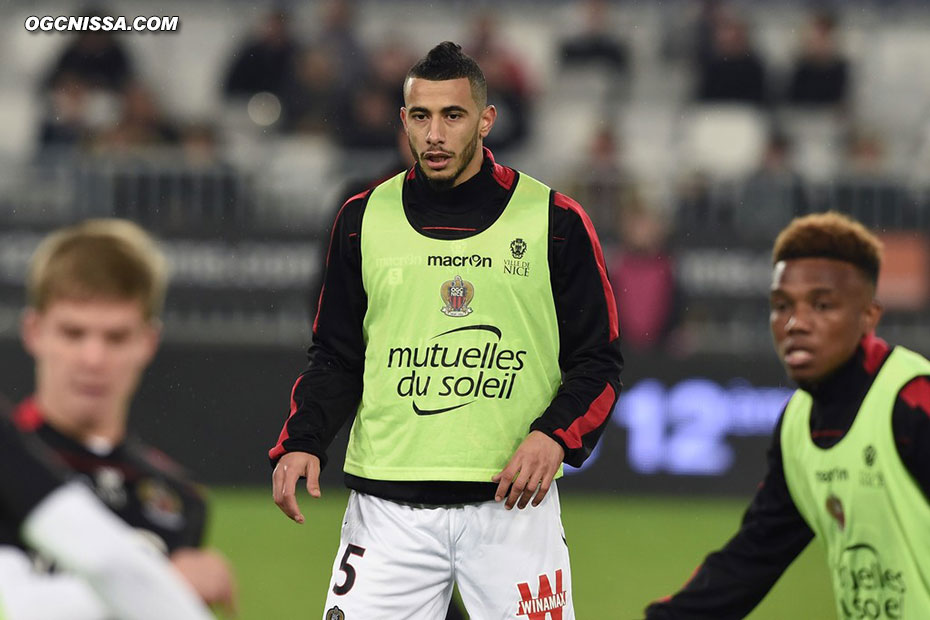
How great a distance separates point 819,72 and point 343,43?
4.35m

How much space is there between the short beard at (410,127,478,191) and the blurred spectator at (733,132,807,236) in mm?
7106

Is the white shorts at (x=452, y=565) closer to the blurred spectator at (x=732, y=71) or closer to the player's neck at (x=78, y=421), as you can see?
the player's neck at (x=78, y=421)

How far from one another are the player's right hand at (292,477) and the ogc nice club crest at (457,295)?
0.58 meters

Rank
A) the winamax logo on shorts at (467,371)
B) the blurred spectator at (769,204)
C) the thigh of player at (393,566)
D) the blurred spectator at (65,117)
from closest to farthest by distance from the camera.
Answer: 1. the thigh of player at (393,566)
2. the winamax logo on shorts at (467,371)
3. the blurred spectator at (769,204)
4. the blurred spectator at (65,117)

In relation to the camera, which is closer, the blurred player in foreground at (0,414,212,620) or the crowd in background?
the blurred player in foreground at (0,414,212,620)

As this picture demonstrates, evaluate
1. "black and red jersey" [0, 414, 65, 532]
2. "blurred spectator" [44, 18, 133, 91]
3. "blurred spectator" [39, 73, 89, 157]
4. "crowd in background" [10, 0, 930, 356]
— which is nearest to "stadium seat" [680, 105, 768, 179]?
"crowd in background" [10, 0, 930, 356]

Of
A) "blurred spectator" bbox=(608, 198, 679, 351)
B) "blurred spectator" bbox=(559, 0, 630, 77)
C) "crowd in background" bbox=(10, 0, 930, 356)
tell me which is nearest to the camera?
"blurred spectator" bbox=(608, 198, 679, 351)

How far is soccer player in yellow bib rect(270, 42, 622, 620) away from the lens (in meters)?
4.19

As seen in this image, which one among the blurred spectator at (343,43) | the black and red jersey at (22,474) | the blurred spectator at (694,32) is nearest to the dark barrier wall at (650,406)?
Result: the blurred spectator at (343,43)

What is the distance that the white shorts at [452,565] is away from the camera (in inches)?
164

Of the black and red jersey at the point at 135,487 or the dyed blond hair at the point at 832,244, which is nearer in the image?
the black and red jersey at the point at 135,487

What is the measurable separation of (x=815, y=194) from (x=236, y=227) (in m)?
4.40

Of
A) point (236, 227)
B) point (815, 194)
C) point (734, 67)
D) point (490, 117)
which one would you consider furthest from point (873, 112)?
point (490, 117)

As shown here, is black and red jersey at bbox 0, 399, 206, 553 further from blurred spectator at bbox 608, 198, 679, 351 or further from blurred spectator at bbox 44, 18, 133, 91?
blurred spectator at bbox 44, 18, 133, 91
